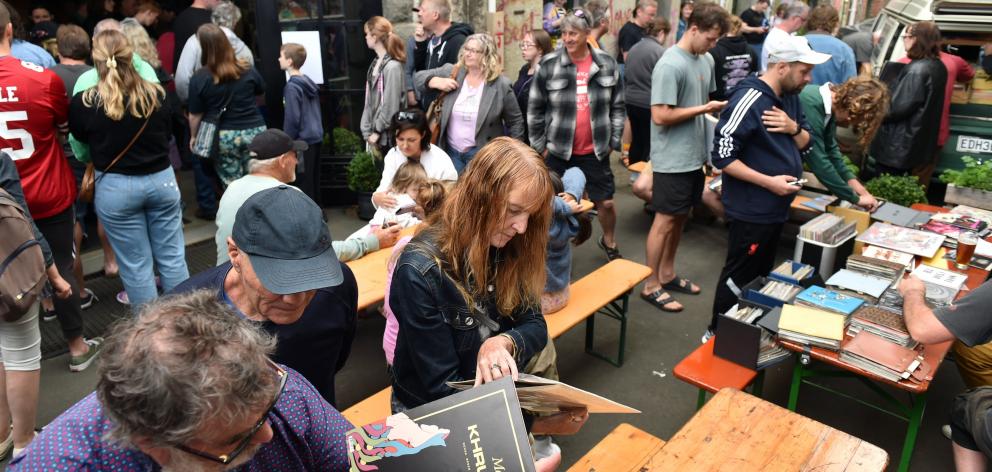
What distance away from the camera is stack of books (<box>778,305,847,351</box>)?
3.23 m

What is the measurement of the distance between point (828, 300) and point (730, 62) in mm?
4715

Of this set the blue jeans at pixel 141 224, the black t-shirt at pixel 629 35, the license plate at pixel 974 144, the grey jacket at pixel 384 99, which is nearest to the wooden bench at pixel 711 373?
the blue jeans at pixel 141 224

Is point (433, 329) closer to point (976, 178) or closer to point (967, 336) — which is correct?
point (967, 336)

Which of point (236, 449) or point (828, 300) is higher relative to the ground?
point (236, 449)

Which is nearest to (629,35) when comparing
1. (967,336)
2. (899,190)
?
(899,190)

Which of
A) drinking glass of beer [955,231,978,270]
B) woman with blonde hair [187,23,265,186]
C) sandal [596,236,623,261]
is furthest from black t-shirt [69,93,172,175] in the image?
drinking glass of beer [955,231,978,270]

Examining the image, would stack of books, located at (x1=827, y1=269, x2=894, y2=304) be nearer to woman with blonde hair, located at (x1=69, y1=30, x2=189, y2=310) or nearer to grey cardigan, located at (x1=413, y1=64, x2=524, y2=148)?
grey cardigan, located at (x1=413, y1=64, x2=524, y2=148)

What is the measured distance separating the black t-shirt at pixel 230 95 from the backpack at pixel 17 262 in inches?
118

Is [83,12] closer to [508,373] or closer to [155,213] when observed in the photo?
[155,213]

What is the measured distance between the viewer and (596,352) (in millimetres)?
4781

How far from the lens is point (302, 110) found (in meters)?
6.56

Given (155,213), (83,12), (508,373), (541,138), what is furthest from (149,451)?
(83,12)

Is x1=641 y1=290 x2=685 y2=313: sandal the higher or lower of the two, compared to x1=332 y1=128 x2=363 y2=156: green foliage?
lower

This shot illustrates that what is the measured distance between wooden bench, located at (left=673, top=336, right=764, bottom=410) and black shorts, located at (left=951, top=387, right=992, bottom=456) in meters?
0.83
